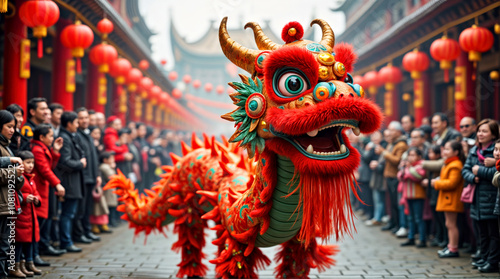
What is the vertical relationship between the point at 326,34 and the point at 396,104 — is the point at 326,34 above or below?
below

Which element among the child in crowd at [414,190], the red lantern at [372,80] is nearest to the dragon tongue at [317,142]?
the child in crowd at [414,190]

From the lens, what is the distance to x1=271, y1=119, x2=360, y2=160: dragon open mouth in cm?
338

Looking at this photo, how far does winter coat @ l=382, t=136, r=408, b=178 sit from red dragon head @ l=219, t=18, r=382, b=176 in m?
4.76

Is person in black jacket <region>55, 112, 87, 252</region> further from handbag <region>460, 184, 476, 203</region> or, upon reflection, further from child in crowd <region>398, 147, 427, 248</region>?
handbag <region>460, 184, 476, 203</region>

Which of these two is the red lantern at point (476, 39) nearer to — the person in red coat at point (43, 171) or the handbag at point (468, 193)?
the handbag at point (468, 193)

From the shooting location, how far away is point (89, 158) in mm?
7449

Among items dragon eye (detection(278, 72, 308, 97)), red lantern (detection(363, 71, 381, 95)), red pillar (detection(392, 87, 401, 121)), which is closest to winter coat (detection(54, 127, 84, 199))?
dragon eye (detection(278, 72, 308, 97))

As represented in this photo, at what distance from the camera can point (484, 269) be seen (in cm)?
563

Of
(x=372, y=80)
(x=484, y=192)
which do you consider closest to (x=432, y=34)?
(x=372, y=80)

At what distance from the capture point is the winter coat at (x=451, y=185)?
641cm

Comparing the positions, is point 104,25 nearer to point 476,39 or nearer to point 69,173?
point 69,173

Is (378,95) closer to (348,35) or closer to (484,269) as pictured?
(348,35)

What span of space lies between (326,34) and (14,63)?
5.13m

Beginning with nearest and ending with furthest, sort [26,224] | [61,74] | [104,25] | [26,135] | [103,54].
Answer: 1. [26,224]
2. [26,135]
3. [104,25]
4. [61,74]
5. [103,54]
